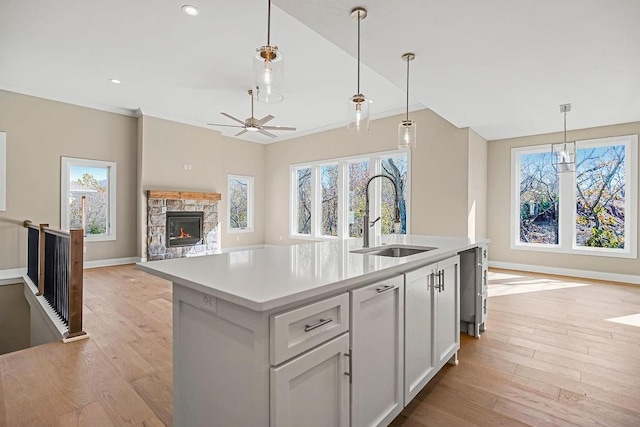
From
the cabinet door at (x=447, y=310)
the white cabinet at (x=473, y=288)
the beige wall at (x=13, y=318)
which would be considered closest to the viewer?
the cabinet door at (x=447, y=310)

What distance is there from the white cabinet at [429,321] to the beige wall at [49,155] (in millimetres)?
6197

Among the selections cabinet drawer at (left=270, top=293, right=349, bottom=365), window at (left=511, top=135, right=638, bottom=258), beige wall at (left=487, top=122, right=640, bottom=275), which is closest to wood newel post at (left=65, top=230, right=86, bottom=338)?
cabinet drawer at (left=270, top=293, right=349, bottom=365)

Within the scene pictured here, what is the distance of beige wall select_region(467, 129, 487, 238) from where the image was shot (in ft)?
17.8

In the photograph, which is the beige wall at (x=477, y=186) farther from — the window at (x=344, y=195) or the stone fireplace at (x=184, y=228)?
the stone fireplace at (x=184, y=228)

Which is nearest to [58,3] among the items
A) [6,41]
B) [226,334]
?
[6,41]

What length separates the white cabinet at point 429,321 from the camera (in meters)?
1.68

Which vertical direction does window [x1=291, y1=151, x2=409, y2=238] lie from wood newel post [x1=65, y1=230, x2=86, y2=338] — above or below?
above

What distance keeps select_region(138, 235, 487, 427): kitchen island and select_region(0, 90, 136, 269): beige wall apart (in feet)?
17.7

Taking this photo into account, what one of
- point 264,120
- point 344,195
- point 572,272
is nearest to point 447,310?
point 264,120

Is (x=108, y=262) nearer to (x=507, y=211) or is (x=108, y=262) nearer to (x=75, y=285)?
(x=75, y=285)

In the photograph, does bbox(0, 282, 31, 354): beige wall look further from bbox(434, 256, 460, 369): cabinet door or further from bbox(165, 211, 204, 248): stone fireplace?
bbox(434, 256, 460, 369): cabinet door

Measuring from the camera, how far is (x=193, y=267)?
145cm

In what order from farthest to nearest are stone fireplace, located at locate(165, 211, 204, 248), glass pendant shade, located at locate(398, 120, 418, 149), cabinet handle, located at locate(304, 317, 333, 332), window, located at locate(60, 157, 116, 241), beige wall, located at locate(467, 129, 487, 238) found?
stone fireplace, located at locate(165, 211, 204, 248)
window, located at locate(60, 157, 116, 241)
beige wall, located at locate(467, 129, 487, 238)
glass pendant shade, located at locate(398, 120, 418, 149)
cabinet handle, located at locate(304, 317, 333, 332)

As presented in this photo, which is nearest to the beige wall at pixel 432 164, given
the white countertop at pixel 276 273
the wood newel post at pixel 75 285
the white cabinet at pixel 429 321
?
the white cabinet at pixel 429 321
